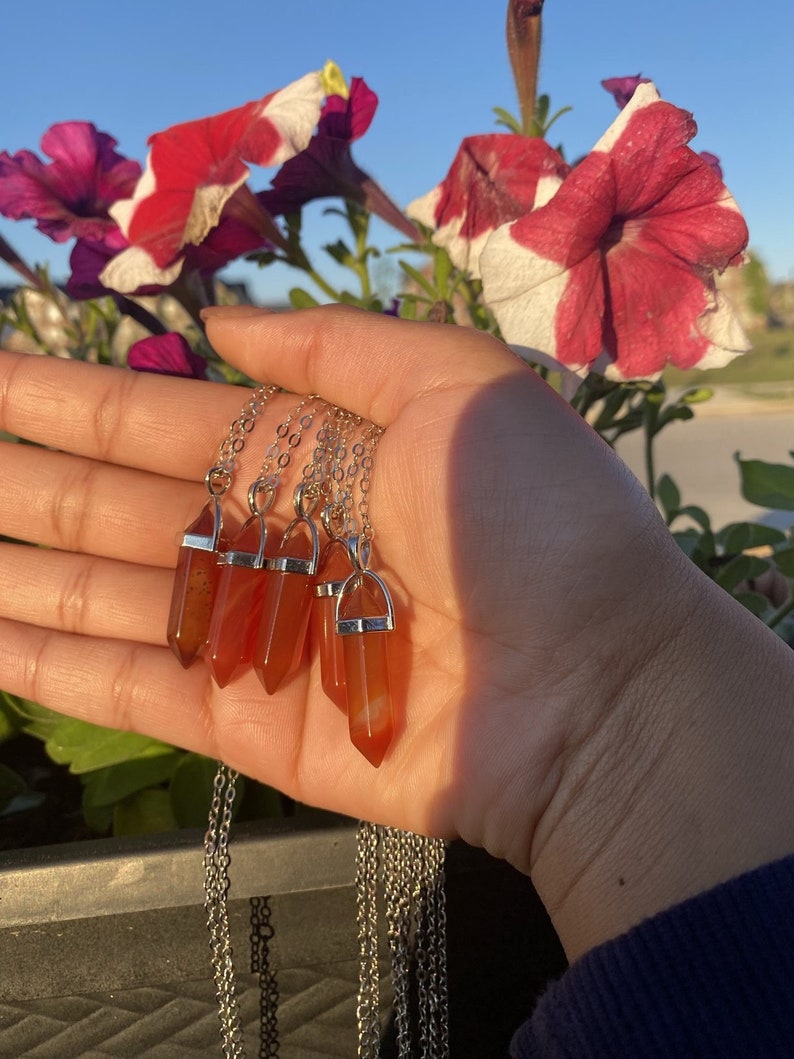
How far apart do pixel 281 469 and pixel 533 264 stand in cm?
31

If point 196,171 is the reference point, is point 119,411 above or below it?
below

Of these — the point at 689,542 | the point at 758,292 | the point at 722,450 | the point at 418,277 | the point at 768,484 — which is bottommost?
the point at 722,450

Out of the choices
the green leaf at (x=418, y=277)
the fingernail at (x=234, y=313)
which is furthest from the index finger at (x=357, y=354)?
the green leaf at (x=418, y=277)

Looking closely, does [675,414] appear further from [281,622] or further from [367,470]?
[281,622]

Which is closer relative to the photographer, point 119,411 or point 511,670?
point 511,670

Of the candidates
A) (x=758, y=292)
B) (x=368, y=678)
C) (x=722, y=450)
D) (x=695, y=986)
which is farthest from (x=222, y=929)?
(x=758, y=292)

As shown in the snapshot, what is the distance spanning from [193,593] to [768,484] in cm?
58

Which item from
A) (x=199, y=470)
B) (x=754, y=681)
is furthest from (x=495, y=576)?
(x=199, y=470)

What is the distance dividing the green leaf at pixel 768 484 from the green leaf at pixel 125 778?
0.65m

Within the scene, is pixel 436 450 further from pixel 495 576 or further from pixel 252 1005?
pixel 252 1005

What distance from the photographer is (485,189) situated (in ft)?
2.34

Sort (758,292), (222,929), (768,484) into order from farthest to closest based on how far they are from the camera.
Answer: (758,292) → (768,484) → (222,929)

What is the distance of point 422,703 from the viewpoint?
709 millimetres

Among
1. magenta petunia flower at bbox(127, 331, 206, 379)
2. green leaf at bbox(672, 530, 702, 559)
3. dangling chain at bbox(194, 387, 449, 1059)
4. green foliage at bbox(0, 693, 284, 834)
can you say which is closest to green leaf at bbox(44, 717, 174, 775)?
green foliage at bbox(0, 693, 284, 834)
